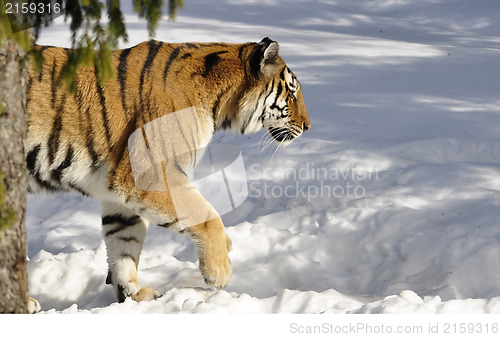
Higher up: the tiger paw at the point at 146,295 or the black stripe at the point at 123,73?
the black stripe at the point at 123,73

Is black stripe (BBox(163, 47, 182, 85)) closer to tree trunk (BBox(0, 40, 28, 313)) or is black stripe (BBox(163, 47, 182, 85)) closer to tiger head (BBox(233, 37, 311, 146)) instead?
tiger head (BBox(233, 37, 311, 146))

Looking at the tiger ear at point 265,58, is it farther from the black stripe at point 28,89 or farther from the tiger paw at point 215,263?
the black stripe at point 28,89

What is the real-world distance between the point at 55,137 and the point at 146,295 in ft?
3.12

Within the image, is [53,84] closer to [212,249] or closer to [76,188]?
[76,188]

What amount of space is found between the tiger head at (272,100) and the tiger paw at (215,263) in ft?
2.48

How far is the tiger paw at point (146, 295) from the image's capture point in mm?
3625

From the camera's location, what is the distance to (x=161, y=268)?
4043 mm

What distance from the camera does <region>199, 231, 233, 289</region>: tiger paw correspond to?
3.39m

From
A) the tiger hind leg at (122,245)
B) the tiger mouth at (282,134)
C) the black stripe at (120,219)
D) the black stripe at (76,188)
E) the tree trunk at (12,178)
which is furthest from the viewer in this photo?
the tiger mouth at (282,134)

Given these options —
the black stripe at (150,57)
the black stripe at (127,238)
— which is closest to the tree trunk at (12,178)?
the black stripe at (150,57)

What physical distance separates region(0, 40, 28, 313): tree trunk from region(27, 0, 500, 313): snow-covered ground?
81 centimetres

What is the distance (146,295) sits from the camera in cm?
363

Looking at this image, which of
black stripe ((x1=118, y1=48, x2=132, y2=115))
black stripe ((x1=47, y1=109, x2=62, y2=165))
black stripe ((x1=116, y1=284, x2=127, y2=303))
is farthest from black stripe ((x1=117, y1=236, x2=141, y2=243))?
black stripe ((x1=118, y1=48, x2=132, y2=115))

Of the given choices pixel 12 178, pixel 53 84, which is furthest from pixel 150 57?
pixel 12 178
